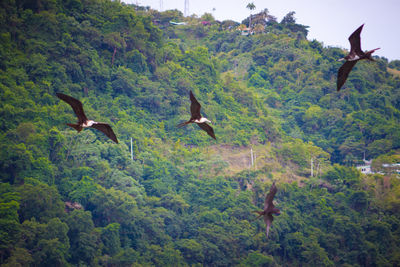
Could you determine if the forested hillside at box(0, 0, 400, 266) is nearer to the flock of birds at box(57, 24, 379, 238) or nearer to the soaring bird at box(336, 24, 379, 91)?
the flock of birds at box(57, 24, 379, 238)

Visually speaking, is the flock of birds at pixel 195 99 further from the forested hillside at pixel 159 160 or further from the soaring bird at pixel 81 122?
the forested hillside at pixel 159 160

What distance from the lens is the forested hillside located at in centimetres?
2338

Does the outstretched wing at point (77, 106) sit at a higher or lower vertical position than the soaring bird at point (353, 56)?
lower

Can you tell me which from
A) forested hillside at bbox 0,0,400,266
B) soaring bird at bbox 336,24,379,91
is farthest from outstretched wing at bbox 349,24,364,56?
forested hillside at bbox 0,0,400,266

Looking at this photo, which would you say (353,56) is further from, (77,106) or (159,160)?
(159,160)

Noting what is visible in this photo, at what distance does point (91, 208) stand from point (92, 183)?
1.42 meters

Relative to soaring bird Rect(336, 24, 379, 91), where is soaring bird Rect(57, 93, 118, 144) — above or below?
below

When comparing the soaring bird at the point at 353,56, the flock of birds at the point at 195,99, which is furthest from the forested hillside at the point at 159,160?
the soaring bird at the point at 353,56

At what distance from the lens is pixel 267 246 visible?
93.3ft

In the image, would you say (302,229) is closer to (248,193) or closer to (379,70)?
(248,193)

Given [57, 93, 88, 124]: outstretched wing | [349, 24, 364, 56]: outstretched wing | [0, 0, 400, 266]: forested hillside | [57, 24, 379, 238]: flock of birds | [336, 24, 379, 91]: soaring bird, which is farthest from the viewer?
[0, 0, 400, 266]: forested hillside

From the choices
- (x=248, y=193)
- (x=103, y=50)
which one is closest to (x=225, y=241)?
(x=248, y=193)

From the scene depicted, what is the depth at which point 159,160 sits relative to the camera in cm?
3147

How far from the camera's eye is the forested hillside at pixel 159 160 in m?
23.4
